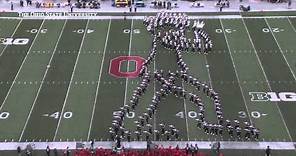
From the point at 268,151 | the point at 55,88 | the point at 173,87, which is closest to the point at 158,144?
the point at 268,151

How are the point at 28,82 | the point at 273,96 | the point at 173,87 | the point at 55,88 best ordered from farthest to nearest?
1. the point at 28,82
2. the point at 55,88
3. the point at 173,87
4. the point at 273,96

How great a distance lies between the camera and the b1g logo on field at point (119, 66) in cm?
3362

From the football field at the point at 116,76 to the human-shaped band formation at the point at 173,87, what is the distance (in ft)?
1.09

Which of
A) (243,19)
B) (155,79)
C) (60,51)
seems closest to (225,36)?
(243,19)

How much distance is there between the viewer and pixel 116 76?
110ft

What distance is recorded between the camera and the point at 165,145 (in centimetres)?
2711

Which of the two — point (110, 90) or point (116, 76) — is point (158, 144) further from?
point (116, 76)

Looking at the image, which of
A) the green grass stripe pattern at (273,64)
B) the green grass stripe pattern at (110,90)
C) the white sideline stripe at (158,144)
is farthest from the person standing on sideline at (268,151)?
the green grass stripe pattern at (110,90)

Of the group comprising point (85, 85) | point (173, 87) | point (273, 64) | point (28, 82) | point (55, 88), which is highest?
point (273, 64)

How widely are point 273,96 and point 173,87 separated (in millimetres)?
5011

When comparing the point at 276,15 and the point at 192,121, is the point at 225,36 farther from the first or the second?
the point at 192,121

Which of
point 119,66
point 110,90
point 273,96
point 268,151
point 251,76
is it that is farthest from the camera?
point 119,66

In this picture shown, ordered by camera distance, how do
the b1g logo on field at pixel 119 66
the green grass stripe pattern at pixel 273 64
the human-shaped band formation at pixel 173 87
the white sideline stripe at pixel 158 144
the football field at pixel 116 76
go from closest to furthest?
the white sideline stripe at pixel 158 144 → the human-shaped band formation at pixel 173 87 → the football field at pixel 116 76 → the green grass stripe pattern at pixel 273 64 → the b1g logo on field at pixel 119 66

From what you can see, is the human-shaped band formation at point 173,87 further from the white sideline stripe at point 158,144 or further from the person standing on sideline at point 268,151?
the person standing on sideline at point 268,151
